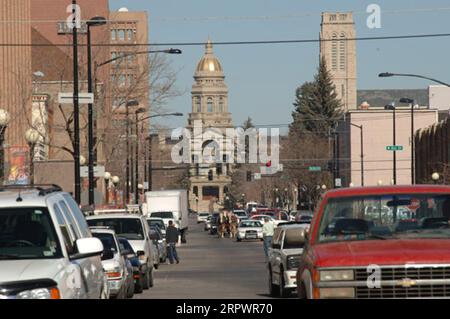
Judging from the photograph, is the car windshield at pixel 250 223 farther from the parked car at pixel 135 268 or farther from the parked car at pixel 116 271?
the parked car at pixel 116 271

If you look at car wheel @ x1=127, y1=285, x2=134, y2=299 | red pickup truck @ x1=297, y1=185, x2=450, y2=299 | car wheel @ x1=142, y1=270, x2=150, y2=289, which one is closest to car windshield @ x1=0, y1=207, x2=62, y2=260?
red pickup truck @ x1=297, y1=185, x2=450, y2=299

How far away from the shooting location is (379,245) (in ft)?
40.8

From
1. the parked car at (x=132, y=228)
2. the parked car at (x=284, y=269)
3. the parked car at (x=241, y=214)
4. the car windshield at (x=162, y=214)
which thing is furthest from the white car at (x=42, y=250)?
the parked car at (x=241, y=214)

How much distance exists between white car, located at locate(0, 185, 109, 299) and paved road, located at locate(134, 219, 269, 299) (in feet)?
35.6

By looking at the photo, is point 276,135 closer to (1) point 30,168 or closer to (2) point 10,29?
(2) point 10,29

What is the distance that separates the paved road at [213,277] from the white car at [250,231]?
16584 mm

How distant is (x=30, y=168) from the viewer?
148ft

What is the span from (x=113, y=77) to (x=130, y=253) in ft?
131

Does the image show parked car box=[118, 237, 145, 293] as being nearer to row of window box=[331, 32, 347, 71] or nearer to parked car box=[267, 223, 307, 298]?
parked car box=[267, 223, 307, 298]

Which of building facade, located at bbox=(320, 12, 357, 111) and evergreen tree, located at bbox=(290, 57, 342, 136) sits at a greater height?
building facade, located at bbox=(320, 12, 357, 111)

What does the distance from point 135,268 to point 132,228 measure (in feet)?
17.7

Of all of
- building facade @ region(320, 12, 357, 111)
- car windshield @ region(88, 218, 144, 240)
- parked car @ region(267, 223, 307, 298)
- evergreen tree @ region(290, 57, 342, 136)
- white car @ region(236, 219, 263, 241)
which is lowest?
white car @ region(236, 219, 263, 241)

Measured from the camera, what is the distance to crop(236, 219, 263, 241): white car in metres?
72.7

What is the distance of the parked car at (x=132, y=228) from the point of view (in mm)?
31312
